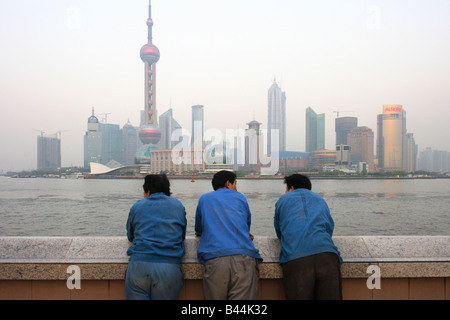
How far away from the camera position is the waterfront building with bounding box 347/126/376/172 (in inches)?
6486

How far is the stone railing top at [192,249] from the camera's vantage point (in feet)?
10.7

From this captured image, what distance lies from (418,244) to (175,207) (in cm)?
217

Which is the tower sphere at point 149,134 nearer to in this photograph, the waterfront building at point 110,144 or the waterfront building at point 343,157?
the waterfront building at point 110,144

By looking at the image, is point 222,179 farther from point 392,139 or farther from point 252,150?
point 392,139

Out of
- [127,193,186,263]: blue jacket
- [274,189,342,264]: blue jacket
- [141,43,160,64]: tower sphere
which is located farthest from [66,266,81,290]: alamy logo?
[141,43,160,64]: tower sphere

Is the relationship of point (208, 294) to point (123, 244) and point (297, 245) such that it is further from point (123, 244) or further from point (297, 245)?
point (123, 244)

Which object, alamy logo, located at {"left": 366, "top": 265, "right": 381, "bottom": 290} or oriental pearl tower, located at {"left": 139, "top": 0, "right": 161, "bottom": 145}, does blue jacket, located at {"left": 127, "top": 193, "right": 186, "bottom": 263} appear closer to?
alamy logo, located at {"left": 366, "top": 265, "right": 381, "bottom": 290}

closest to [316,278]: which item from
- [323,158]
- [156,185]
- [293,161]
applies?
[156,185]

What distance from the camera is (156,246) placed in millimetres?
2947

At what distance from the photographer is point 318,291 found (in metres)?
2.84

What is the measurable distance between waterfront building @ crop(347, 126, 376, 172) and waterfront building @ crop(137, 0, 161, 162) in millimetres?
84894

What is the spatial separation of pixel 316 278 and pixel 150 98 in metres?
168

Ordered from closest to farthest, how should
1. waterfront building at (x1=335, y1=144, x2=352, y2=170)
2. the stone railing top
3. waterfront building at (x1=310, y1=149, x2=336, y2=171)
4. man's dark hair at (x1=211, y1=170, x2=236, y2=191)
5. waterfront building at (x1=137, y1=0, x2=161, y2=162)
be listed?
the stone railing top
man's dark hair at (x1=211, y1=170, x2=236, y2=191)
waterfront building at (x1=335, y1=144, x2=352, y2=170)
waterfront building at (x1=310, y1=149, x2=336, y2=171)
waterfront building at (x1=137, y1=0, x2=161, y2=162)
